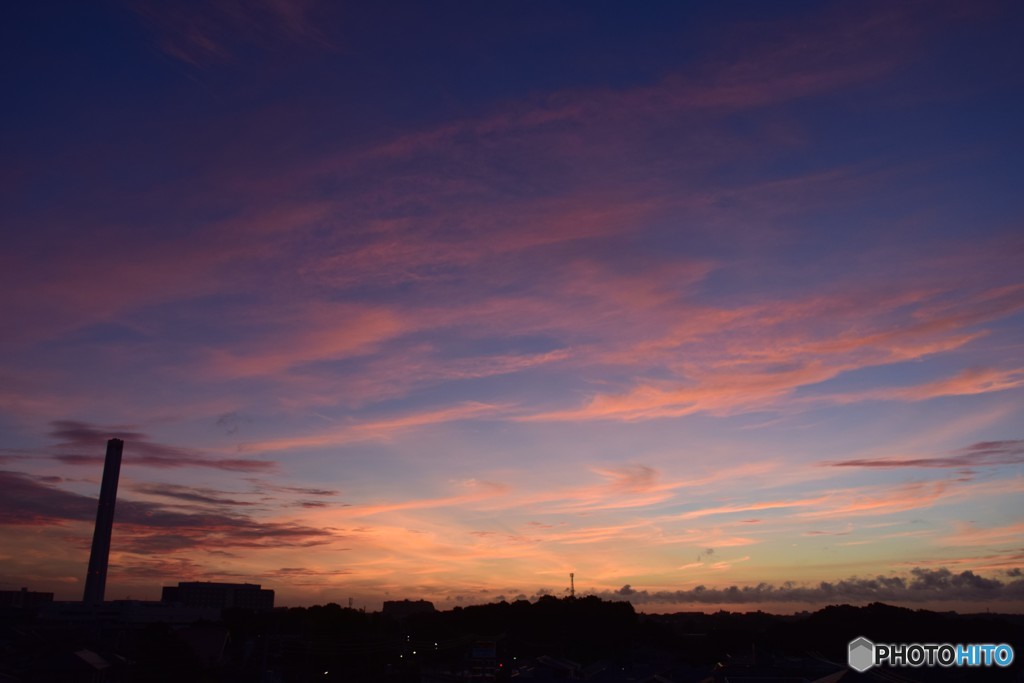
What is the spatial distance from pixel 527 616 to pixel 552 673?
219 feet

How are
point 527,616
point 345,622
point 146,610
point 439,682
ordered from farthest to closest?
point 146,610 → point 527,616 → point 345,622 → point 439,682

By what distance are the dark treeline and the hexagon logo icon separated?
3.29 m

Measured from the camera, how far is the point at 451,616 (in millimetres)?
163875

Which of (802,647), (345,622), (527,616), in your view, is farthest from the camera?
(527,616)

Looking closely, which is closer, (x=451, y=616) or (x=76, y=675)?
(x=76, y=675)

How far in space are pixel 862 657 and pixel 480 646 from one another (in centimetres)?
7734

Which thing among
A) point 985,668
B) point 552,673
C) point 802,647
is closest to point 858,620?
point 802,647

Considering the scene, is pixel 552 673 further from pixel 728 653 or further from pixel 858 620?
pixel 858 620

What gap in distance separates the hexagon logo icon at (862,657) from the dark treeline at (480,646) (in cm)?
329

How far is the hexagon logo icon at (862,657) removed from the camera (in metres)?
54.1

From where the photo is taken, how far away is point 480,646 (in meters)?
123

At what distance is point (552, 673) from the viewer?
92688 millimetres

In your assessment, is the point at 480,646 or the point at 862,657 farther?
the point at 480,646

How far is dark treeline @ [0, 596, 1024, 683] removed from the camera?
71.2 metres
